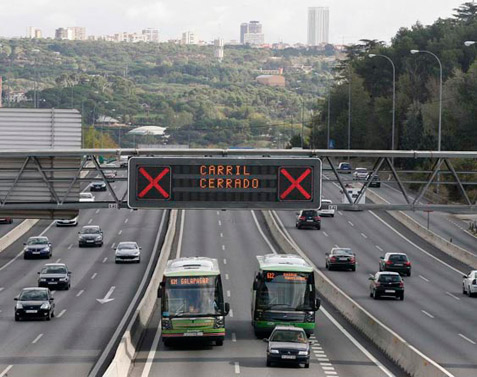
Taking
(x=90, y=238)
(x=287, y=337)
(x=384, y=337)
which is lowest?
(x=90, y=238)

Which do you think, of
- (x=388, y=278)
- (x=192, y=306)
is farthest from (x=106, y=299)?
(x=192, y=306)

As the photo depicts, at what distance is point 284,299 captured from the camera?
146 ft

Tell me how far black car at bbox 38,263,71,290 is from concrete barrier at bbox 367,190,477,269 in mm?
28751

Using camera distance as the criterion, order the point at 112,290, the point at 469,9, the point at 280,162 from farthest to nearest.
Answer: the point at 469,9 → the point at 112,290 → the point at 280,162

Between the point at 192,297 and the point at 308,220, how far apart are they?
177ft

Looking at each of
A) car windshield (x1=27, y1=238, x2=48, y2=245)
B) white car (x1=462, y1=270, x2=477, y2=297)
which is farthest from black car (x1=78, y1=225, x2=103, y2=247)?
white car (x1=462, y1=270, x2=477, y2=297)

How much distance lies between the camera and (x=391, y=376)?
3578cm

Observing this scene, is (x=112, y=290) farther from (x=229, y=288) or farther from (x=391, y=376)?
(x=391, y=376)

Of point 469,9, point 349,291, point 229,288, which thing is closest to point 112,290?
point 229,288

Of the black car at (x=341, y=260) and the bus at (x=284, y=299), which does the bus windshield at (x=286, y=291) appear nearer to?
the bus at (x=284, y=299)

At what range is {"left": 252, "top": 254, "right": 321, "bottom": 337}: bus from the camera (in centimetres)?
4412

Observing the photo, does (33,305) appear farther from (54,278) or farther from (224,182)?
(224,182)

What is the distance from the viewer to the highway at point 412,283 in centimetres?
4428

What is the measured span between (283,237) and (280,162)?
1992 inches
